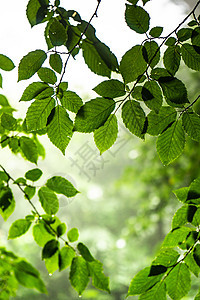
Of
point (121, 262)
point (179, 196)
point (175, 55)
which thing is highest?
point (175, 55)

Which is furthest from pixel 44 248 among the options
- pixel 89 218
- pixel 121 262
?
pixel 89 218

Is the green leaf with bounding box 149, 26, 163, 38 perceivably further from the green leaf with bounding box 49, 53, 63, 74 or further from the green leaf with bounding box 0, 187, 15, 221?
the green leaf with bounding box 0, 187, 15, 221

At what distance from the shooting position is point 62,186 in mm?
365

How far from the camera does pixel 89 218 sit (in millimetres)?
3797

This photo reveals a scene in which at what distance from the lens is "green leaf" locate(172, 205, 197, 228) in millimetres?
281

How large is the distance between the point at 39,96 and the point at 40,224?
0.19 meters

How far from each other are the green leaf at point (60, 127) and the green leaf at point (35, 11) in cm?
8

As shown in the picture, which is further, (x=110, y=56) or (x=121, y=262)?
(x=121, y=262)

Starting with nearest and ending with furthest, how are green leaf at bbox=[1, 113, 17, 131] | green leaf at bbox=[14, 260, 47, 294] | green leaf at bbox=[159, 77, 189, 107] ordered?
1. green leaf at bbox=[159, 77, 189, 107]
2. green leaf at bbox=[1, 113, 17, 131]
3. green leaf at bbox=[14, 260, 47, 294]

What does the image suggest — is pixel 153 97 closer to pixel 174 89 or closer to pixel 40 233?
pixel 174 89

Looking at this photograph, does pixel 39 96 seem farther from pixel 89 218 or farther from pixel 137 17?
pixel 89 218

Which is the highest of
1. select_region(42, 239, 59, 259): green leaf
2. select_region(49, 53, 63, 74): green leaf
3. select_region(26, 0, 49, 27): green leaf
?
select_region(26, 0, 49, 27): green leaf

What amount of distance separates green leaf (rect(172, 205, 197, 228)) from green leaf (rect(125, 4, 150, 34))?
0.16 meters

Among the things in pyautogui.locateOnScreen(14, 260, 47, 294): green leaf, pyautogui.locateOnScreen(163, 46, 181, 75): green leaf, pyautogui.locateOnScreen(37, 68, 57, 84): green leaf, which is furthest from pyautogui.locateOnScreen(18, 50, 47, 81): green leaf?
pyautogui.locateOnScreen(14, 260, 47, 294): green leaf
